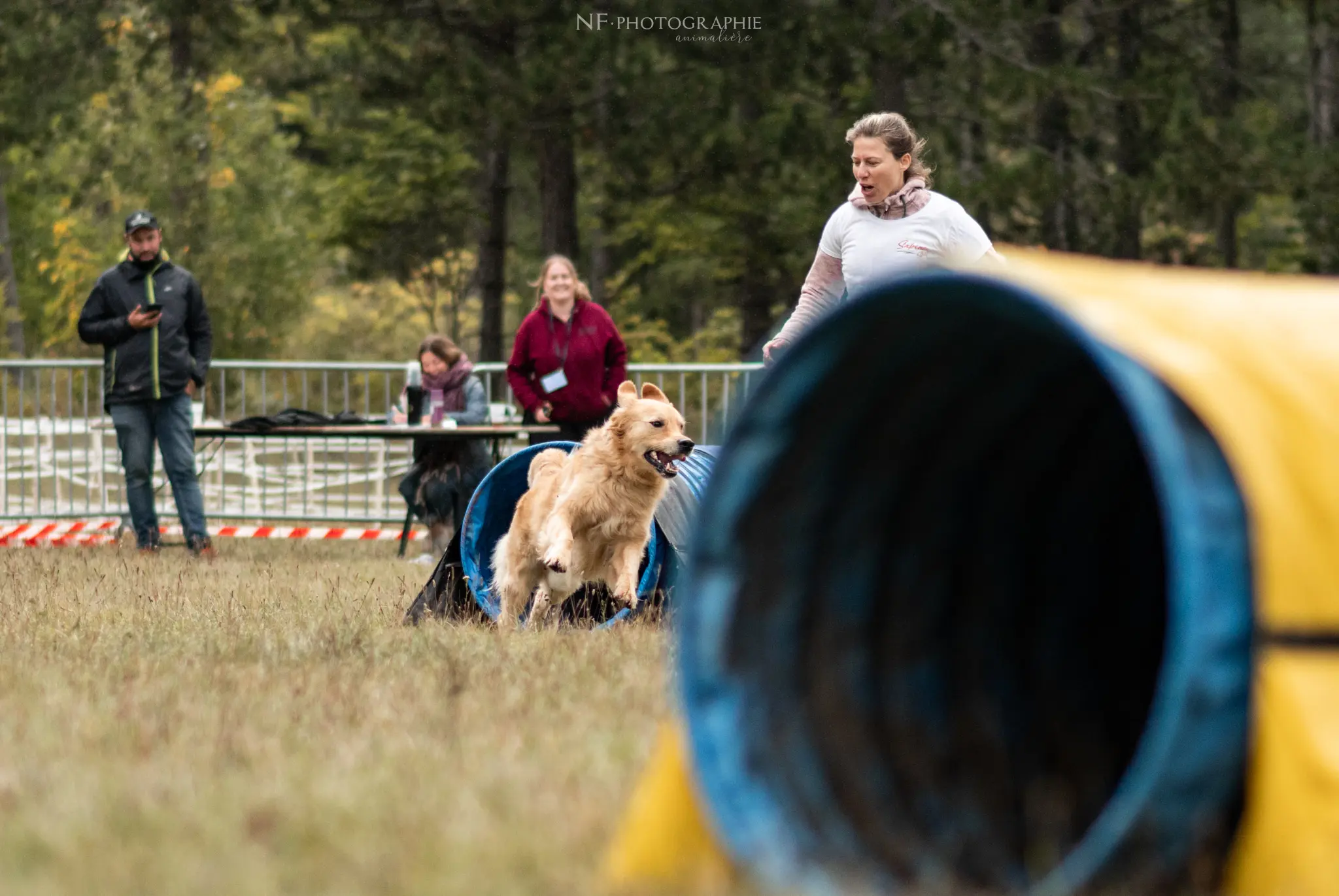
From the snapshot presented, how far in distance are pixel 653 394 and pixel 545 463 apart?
0.70m

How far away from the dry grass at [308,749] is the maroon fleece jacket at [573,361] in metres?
3.25

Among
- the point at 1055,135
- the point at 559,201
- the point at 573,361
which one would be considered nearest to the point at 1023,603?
the point at 573,361

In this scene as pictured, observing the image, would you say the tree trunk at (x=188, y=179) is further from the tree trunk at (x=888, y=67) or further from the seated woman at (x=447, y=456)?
the seated woman at (x=447, y=456)

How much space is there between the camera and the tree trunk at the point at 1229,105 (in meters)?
20.3

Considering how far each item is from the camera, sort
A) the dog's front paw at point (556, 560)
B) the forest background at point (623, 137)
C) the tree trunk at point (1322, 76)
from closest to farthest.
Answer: the dog's front paw at point (556, 560)
the forest background at point (623, 137)
the tree trunk at point (1322, 76)

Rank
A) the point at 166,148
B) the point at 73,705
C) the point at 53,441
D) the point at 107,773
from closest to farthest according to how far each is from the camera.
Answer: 1. the point at 107,773
2. the point at 73,705
3. the point at 53,441
4. the point at 166,148

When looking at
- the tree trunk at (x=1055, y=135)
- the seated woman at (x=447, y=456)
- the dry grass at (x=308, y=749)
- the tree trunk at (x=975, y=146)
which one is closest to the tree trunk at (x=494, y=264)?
the tree trunk at (x=975, y=146)

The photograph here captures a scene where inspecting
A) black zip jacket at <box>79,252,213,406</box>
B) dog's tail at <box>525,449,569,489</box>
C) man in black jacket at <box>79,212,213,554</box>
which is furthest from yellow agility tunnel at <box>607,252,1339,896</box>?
man in black jacket at <box>79,212,213,554</box>

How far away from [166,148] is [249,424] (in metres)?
16.1

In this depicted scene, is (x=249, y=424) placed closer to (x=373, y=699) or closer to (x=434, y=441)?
(x=434, y=441)

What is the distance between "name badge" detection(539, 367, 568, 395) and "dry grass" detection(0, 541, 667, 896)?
323 cm

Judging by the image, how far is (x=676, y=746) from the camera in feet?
10.5

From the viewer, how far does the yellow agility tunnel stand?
8.43 feet

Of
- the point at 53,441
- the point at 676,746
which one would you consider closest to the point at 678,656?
the point at 676,746
